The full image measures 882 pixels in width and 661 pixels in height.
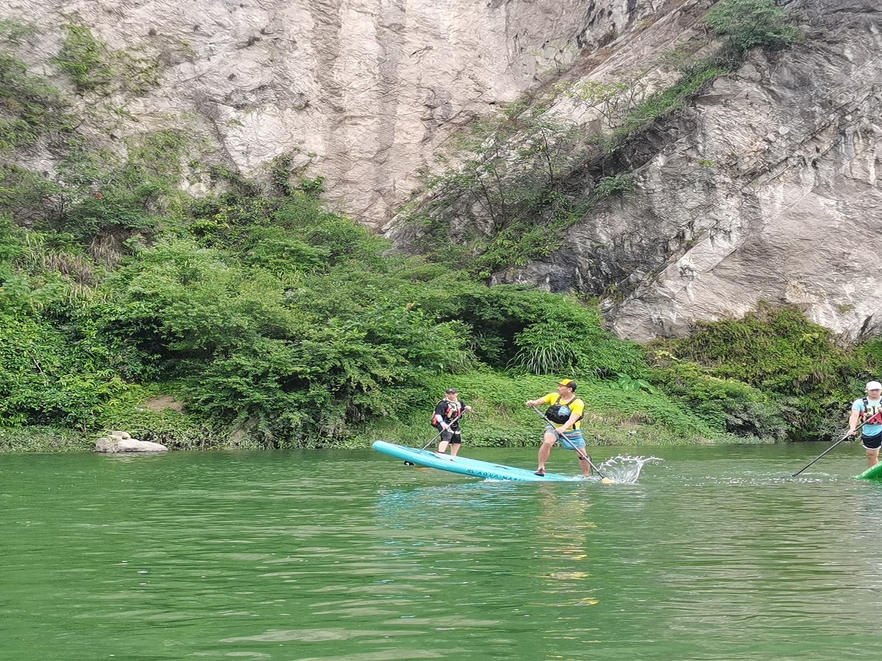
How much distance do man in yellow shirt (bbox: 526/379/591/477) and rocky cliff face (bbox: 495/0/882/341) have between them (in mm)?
15507

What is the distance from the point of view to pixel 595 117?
3106cm

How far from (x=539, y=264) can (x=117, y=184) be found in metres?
13.0

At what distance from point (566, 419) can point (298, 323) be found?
9.36 meters

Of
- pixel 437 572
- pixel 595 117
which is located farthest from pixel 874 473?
pixel 595 117

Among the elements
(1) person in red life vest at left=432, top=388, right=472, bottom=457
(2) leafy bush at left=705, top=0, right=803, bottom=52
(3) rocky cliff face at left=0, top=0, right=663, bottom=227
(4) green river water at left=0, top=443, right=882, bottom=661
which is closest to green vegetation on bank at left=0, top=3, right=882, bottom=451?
(3) rocky cliff face at left=0, top=0, right=663, bottom=227

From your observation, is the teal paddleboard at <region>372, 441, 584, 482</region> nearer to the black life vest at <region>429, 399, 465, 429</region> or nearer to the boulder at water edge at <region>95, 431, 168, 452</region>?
the black life vest at <region>429, 399, 465, 429</region>

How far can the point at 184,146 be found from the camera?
30125 mm

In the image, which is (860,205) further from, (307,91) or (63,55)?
(63,55)

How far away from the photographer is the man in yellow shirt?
12.4 meters

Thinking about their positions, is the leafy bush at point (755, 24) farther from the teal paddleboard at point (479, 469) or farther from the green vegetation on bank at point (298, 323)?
the teal paddleboard at point (479, 469)

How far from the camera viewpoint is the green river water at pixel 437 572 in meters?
4.00

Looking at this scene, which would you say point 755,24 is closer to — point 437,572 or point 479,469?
point 479,469

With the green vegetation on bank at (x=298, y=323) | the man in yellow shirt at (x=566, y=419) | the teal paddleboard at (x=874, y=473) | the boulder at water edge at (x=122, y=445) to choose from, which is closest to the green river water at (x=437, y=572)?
the teal paddleboard at (x=874, y=473)

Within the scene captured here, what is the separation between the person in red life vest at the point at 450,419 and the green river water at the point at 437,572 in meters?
3.67
